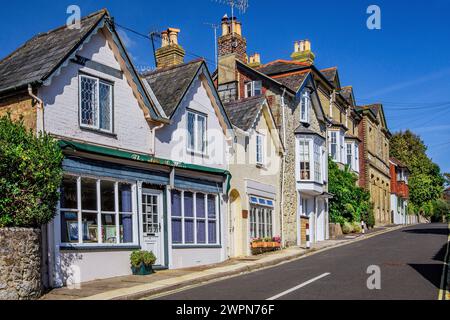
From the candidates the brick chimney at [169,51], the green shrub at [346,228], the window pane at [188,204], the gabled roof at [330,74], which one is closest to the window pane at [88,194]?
the window pane at [188,204]

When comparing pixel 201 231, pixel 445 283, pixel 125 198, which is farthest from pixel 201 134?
pixel 445 283

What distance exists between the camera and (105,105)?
17031 millimetres

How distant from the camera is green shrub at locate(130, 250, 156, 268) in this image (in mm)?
16812

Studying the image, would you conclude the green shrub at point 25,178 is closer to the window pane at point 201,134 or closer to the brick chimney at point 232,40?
the window pane at point 201,134

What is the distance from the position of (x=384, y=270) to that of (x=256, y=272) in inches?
151

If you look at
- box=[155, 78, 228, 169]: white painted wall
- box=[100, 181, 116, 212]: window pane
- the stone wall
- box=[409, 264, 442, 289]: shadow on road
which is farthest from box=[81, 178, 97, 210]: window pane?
box=[409, 264, 442, 289]: shadow on road

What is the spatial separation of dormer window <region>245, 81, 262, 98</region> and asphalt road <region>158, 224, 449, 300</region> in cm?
1097

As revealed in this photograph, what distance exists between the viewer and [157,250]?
18625 mm

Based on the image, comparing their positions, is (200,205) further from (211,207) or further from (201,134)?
(201,134)

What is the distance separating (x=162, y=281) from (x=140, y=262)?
167 centimetres

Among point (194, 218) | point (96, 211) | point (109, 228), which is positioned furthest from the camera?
point (194, 218)

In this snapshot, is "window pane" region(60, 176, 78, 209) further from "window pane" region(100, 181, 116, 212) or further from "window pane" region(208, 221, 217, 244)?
"window pane" region(208, 221, 217, 244)
